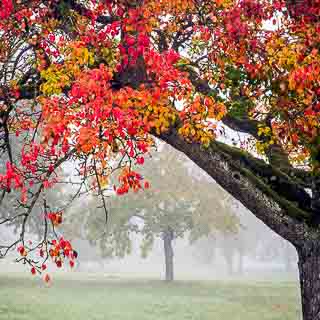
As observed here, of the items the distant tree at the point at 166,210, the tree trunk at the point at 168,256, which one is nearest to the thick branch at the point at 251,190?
the distant tree at the point at 166,210

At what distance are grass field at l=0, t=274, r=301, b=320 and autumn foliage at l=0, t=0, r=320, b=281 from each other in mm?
12714

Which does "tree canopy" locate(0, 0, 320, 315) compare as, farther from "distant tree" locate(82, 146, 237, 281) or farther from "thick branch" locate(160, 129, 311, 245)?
"distant tree" locate(82, 146, 237, 281)

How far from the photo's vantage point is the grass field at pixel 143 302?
67.8 ft

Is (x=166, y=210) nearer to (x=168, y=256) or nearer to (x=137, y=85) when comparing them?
(x=168, y=256)

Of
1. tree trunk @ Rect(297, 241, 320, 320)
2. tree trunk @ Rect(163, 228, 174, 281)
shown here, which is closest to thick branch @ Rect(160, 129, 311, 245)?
tree trunk @ Rect(297, 241, 320, 320)

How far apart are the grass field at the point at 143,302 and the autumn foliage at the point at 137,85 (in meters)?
12.7

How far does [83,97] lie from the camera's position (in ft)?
20.5

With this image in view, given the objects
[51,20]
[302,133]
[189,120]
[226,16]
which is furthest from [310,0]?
[51,20]

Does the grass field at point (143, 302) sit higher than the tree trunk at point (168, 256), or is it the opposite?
the tree trunk at point (168, 256)

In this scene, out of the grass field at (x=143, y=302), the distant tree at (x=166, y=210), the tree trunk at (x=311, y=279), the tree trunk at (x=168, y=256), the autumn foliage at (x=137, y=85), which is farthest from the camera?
the tree trunk at (x=168, y=256)

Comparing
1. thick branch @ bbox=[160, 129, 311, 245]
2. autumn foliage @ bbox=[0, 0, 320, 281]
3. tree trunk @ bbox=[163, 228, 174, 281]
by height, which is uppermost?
autumn foliage @ bbox=[0, 0, 320, 281]

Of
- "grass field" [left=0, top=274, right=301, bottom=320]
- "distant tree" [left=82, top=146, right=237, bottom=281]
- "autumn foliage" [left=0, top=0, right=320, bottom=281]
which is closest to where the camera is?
"autumn foliage" [left=0, top=0, right=320, bottom=281]

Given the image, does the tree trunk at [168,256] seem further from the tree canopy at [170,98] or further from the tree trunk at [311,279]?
the tree trunk at [311,279]

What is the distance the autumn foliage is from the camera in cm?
634
